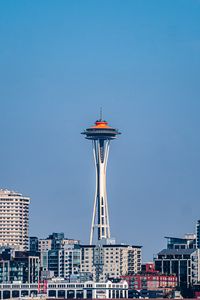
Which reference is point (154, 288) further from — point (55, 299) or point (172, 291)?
point (55, 299)

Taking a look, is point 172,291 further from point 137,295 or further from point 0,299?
point 0,299

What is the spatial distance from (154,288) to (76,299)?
42.8 feet

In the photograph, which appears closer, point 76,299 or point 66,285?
point 76,299

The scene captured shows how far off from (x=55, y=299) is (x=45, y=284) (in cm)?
1356

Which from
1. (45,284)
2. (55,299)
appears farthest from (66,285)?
(55,299)

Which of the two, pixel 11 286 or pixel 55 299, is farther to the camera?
pixel 11 286

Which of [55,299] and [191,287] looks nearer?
[55,299]

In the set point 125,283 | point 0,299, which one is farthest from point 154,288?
point 0,299

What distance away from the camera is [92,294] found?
194750mm

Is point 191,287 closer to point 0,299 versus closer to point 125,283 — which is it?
point 125,283

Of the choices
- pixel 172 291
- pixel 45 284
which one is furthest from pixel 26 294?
pixel 172 291

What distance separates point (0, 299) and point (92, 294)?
8.94m

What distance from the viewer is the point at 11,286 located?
19875 cm

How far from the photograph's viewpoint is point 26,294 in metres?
197
